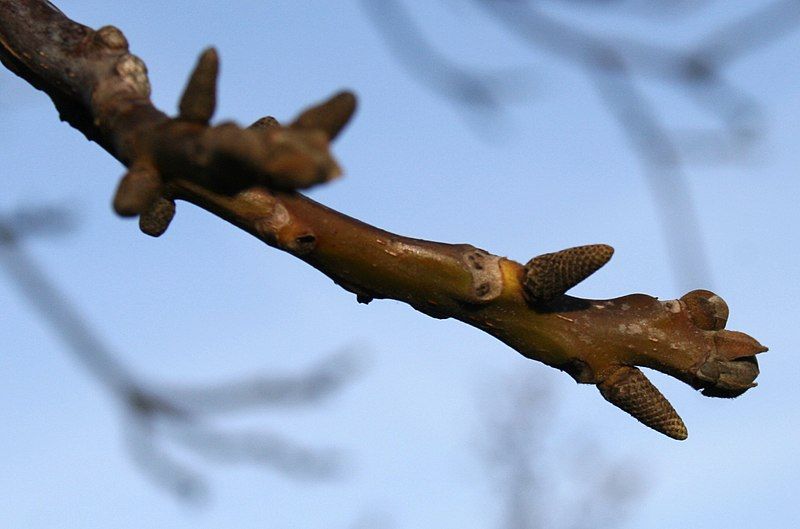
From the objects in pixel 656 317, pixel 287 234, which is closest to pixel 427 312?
pixel 287 234

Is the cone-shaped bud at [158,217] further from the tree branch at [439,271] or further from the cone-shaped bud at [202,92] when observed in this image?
the cone-shaped bud at [202,92]

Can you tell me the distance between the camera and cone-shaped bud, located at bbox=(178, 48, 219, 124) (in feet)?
3.62

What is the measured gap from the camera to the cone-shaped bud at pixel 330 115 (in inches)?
41.4

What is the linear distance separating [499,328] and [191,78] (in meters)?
0.68

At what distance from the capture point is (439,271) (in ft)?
5.25

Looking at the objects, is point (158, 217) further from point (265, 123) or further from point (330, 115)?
point (330, 115)

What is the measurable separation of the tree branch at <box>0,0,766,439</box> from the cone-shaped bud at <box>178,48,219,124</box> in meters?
0.06

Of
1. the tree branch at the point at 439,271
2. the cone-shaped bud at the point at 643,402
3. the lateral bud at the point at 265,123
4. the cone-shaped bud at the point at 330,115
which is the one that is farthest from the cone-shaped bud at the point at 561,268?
the cone-shaped bud at the point at 330,115

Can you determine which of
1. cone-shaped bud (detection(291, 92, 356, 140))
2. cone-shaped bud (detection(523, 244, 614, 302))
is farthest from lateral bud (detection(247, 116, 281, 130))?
cone-shaped bud (detection(291, 92, 356, 140))

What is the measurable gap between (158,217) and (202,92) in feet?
1.48

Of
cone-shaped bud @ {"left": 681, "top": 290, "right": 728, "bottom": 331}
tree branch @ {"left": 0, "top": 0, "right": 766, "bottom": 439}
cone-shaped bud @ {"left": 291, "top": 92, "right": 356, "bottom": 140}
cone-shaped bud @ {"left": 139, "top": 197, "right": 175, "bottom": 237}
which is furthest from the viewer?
cone-shaped bud @ {"left": 681, "top": 290, "right": 728, "bottom": 331}

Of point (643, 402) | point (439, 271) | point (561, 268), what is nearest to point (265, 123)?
point (439, 271)

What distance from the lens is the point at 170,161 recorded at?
1.07 metres

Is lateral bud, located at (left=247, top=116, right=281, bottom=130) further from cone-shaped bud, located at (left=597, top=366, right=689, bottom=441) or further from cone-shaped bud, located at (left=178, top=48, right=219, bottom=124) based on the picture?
cone-shaped bud, located at (left=597, top=366, right=689, bottom=441)
